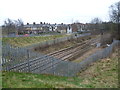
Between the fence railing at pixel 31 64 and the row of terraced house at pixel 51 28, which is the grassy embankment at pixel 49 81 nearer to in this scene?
the fence railing at pixel 31 64

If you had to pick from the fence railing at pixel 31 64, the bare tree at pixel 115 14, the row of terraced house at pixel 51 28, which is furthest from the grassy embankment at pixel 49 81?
the row of terraced house at pixel 51 28

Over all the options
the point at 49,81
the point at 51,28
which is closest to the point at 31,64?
the point at 49,81

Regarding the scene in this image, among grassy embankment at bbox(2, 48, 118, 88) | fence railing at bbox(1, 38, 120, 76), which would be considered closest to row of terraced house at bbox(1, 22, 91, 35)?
fence railing at bbox(1, 38, 120, 76)

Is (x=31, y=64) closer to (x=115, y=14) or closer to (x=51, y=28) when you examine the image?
(x=115, y=14)

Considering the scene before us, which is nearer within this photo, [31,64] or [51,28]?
[31,64]

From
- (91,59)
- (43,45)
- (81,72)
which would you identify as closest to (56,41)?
(43,45)

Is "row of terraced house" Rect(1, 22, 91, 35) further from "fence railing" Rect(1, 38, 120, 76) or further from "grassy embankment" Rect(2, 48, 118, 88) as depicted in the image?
"grassy embankment" Rect(2, 48, 118, 88)

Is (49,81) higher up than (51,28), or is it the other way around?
(51,28)

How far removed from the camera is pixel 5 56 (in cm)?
1062

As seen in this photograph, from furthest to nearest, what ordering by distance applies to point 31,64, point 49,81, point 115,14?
point 115,14 < point 31,64 < point 49,81

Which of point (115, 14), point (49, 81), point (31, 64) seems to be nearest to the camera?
point (49, 81)

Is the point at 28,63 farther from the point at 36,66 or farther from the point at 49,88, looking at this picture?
the point at 49,88

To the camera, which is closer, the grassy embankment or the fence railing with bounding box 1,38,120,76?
the grassy embankment

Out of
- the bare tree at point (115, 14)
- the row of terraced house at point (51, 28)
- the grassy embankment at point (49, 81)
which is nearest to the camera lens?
the grassy embankment at point (49, 81)
